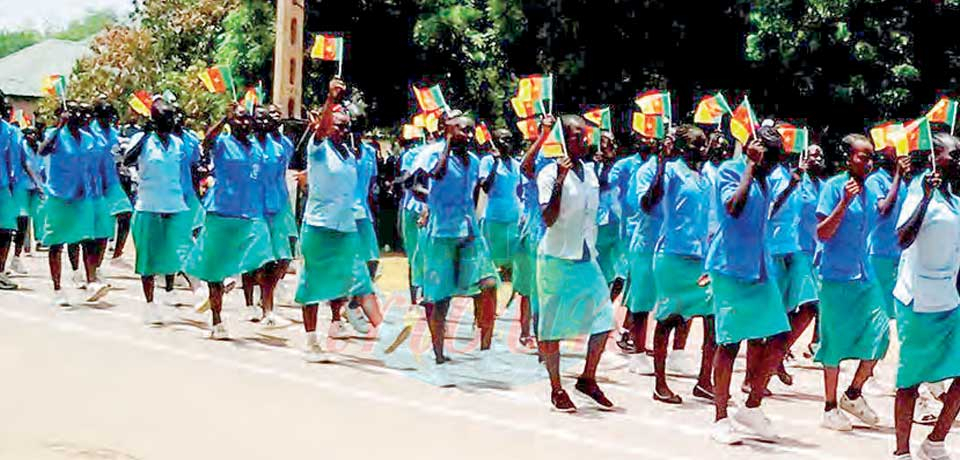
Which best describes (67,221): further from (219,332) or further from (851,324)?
(851,324)

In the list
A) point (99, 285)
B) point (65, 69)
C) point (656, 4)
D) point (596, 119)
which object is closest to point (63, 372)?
point (99, 285)

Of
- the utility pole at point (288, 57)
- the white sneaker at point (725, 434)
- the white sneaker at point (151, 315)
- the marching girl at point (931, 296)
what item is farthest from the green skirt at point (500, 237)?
the utility pole at point (288, 57)

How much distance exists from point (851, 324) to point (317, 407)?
343 cm

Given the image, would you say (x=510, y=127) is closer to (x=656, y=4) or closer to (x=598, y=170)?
(x=656, y=4)

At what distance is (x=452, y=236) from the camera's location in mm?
11164

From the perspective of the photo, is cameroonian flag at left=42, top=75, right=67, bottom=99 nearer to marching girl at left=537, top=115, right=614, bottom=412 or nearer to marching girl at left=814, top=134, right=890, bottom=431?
marching girl at left=537, top=115, right=614, bottom=412

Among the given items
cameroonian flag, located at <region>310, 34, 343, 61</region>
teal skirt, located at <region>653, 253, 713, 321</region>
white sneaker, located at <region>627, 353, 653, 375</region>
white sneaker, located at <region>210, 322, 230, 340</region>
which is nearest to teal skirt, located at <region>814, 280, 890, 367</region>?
teal skirt, located at <region>653, 253, 713, 321</region>

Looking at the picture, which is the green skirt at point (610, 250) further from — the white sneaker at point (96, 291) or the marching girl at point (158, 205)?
the white sneaker at point (96, 291)

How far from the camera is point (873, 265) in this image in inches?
404

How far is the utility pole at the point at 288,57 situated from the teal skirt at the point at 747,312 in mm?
14283

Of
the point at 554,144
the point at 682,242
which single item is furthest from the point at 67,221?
the point at 554,144

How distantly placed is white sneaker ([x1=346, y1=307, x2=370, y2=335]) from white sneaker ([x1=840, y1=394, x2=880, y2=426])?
510cm

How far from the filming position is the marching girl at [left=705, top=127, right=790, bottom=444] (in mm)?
8336

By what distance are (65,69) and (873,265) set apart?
81921 mm
